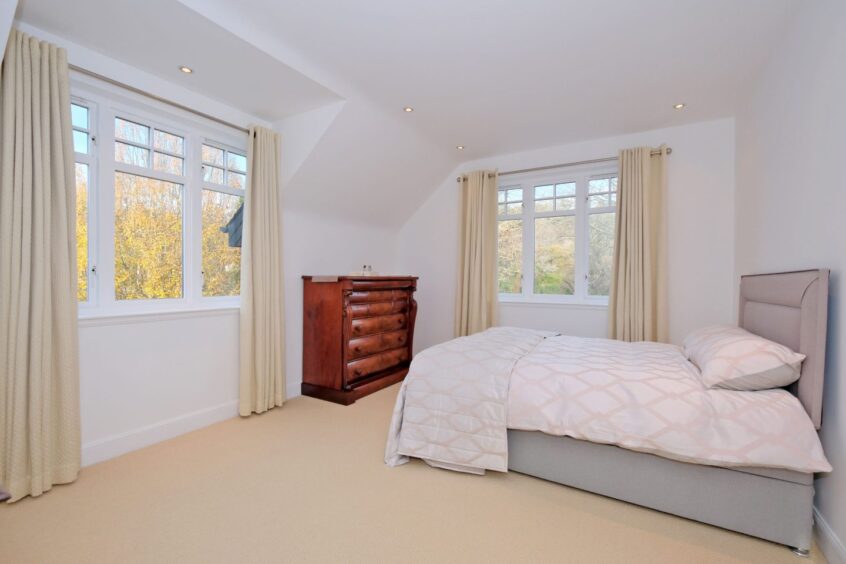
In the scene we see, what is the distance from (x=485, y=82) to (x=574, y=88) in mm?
735

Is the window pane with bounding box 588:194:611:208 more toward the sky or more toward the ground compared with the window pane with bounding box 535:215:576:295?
more toward the sky

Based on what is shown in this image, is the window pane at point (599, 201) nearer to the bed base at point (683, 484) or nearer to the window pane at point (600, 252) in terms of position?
the window pane at point (600, 252)

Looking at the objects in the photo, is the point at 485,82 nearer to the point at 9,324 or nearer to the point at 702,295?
the point at 702,295

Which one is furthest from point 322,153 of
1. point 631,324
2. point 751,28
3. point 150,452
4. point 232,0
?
point 631,324

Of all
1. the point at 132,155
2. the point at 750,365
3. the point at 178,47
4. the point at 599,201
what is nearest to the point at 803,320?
the point at 750,365

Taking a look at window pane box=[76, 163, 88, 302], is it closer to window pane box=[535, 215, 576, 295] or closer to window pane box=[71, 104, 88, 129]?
window pane box=[71, 104, 88, 129]

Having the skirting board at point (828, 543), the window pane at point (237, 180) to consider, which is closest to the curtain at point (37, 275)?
the window pane at point (237, 180)

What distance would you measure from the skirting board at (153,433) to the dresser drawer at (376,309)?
50.3 inches

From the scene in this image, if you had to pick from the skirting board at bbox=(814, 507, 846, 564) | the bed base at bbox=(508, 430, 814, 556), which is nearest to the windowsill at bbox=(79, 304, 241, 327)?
the bed base at bbox=(508, 430, 814, 556)

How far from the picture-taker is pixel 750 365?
1871mm

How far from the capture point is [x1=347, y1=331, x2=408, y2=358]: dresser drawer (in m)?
3.70

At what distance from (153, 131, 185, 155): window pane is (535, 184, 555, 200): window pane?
145 inches

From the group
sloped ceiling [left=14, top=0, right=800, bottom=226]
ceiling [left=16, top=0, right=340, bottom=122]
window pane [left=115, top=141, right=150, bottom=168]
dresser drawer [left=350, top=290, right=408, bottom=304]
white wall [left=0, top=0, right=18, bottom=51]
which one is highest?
sloped ceiling [left=14, top=0, right=800, bottom=226]

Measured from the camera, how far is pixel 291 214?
3.75 meters
